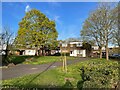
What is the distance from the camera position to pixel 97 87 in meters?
5.95

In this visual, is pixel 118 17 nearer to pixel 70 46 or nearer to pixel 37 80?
pixel 37 80

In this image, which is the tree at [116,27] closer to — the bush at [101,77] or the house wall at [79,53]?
the house wall at [79,53]

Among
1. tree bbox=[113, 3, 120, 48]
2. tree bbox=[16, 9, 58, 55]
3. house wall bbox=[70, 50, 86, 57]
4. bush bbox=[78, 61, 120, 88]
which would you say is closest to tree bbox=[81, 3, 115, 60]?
tree bbox=[113, 3, 120, 48]

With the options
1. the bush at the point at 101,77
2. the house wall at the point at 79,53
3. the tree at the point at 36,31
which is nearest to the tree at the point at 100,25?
the tree at the point at 36,31

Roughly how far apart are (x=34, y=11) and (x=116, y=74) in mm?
30153

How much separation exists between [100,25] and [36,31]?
11.7 m

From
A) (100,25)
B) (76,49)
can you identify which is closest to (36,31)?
(100,25)

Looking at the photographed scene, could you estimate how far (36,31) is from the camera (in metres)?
34.7

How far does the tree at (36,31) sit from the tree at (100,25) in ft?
23.6

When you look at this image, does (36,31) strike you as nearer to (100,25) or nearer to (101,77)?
(100,25)

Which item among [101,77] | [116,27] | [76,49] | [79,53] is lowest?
[101,77]

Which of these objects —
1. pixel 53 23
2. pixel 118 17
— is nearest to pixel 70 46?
pixel 53 23

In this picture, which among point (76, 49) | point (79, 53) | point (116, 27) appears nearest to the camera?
point (116, 27)

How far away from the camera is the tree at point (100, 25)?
2949 centimetres
